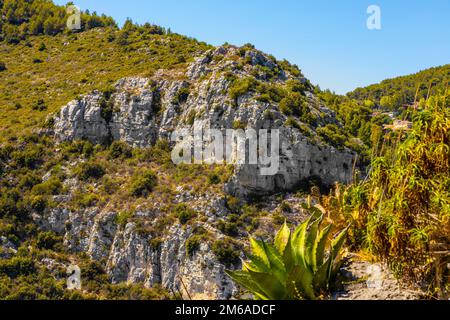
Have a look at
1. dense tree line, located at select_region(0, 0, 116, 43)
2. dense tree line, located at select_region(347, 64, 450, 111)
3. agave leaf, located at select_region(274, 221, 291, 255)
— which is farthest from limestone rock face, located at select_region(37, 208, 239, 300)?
dense tree line, located at select_region(347, 64, 450, 111)

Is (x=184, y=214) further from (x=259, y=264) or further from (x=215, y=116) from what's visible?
(x=259, y=264)

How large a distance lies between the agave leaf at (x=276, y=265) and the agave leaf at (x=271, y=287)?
8.6 inches

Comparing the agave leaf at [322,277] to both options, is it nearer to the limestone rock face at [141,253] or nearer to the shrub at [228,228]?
the limestone rock face at [141,253]

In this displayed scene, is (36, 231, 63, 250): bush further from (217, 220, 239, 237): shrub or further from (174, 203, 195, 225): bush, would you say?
(217, 220, 239, 237): shrub

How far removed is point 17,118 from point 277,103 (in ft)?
119

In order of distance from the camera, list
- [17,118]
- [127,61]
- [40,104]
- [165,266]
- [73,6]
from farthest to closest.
Result: [73,6]
[127,61]
[40,104]
[17,118]
[165,266]

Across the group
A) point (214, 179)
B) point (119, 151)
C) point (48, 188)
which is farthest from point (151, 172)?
point (48, 188)

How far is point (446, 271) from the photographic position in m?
4.75

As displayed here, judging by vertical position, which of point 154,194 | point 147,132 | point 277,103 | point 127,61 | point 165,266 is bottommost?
point 165,266

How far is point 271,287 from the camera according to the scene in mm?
5145

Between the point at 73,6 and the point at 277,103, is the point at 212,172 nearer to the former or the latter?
the point at 277,103

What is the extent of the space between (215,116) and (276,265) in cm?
4538

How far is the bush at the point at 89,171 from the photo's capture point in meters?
49.3

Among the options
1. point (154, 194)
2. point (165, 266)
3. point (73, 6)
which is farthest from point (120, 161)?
point (73, 6)
